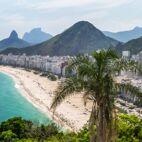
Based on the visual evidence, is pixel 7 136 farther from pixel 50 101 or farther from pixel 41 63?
pixel 41 63

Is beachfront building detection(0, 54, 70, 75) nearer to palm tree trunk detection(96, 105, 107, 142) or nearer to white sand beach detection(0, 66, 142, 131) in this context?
white sand beach detection(0, 66, 142, 131)

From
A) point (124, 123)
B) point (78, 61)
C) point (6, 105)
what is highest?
point (78, 61)

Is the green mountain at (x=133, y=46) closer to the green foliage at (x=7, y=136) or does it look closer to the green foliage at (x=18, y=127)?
the green foliage at (x=18, y=127)

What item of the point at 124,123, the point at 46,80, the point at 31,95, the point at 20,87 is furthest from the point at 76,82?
the point at 46,80

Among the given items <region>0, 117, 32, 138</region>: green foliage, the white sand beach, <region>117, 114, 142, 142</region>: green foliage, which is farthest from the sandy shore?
<region>117, 114, 142, 142</region>: green foliage

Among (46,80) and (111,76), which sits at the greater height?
(111,76)

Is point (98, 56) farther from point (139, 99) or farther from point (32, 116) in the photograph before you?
point (32, 116)
